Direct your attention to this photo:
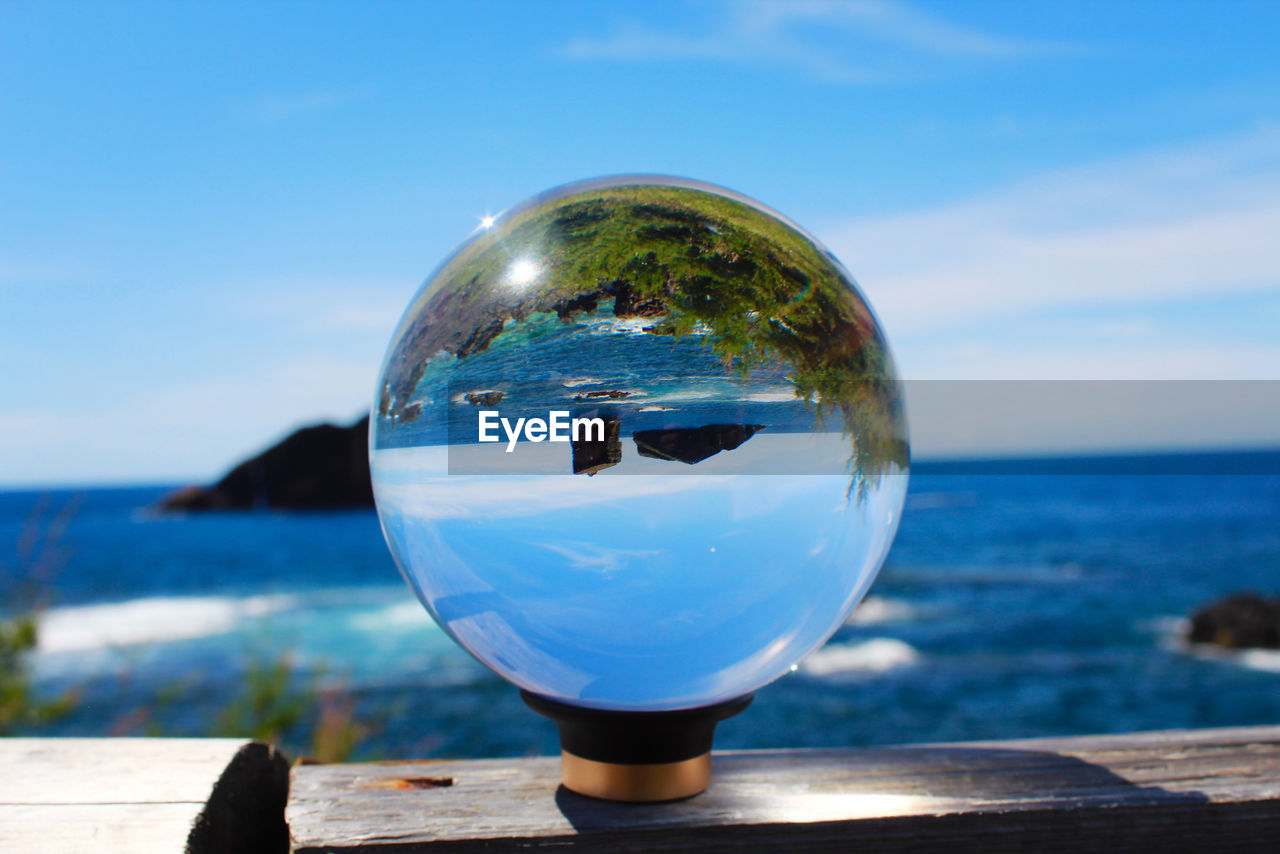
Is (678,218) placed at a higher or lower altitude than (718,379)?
higher

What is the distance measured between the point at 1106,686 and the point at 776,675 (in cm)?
2099

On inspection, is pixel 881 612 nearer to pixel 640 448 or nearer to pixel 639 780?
pixel 639 780

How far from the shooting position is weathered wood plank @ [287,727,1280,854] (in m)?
1.31

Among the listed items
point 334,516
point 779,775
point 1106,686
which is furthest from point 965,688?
point 334,516

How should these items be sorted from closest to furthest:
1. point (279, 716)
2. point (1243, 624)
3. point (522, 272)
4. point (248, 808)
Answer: point (522, 272) → point (248, 808) → point (279, 716) → point (1243, 624)

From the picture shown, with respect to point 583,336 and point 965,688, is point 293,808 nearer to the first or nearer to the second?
point 583,336

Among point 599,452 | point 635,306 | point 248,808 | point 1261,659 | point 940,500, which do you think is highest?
point 635,306

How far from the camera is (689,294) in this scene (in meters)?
1.17

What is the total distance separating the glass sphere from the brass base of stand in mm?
133

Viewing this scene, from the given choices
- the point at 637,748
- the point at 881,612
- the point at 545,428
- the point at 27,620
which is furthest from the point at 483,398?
the point at 881,612

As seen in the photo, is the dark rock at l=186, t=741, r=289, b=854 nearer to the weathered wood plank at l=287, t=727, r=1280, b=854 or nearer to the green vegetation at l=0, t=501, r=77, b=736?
the weathered wood plank at l=287, t=727, r=1280, b=854

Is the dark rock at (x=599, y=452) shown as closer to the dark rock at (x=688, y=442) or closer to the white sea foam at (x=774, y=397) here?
the dark rock at (x=688, y=442)

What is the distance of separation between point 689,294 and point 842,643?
74.1 feet

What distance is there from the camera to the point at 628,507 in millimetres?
1111
